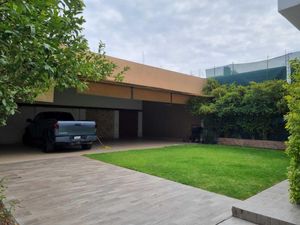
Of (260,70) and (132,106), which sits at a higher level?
(260,70)

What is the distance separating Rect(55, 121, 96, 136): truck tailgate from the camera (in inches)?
404

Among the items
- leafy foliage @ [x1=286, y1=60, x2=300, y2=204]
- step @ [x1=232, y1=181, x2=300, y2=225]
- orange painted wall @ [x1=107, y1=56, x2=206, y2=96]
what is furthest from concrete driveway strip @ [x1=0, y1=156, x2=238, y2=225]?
orange painted wall @ [x1=107, y1=56, x2=206, y2=96]

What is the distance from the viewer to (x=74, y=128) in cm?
1068

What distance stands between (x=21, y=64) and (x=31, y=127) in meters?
11.5

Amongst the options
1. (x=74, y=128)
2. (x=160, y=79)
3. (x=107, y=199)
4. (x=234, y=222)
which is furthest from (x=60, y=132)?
(x=234, y=222)

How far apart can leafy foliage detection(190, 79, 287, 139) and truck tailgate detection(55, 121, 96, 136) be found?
652cm

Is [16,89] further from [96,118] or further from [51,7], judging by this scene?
[96,118]

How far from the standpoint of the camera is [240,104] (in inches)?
536

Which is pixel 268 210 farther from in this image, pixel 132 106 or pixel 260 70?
pixel 132 106

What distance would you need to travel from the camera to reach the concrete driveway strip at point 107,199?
12.4 ft

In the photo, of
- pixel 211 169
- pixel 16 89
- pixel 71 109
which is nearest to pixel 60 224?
pixel 16 89

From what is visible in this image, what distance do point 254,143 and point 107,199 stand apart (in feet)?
34.8

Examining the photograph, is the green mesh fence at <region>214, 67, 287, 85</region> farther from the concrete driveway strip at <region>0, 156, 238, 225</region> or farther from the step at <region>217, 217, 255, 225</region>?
the step at <region>217, 217, 255, 225</region>

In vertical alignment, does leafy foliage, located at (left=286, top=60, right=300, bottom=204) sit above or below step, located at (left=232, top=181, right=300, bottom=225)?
above
